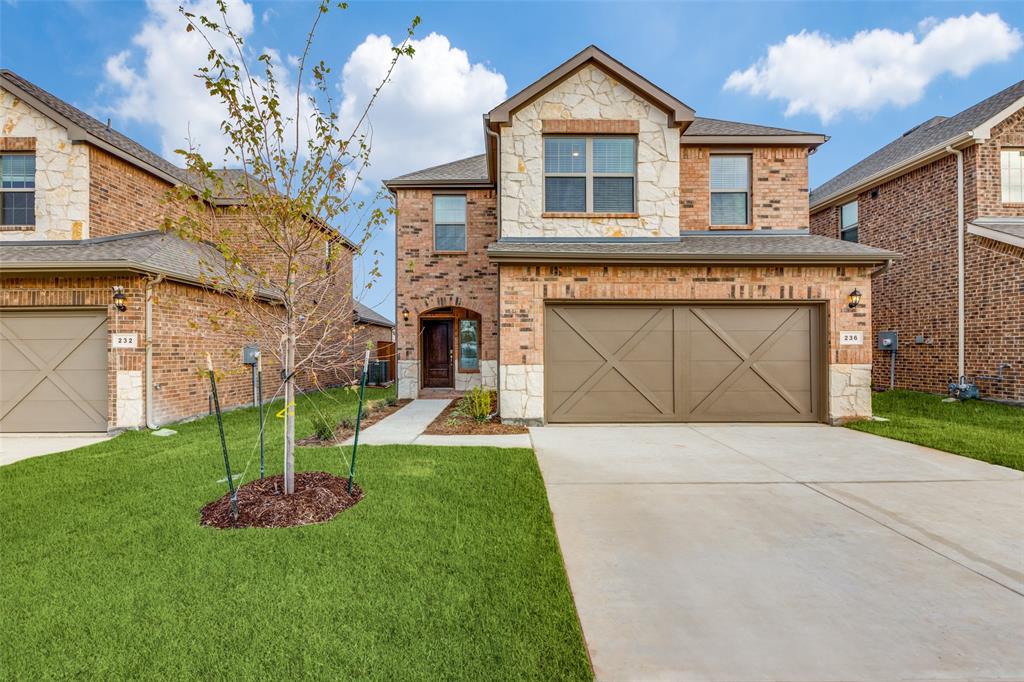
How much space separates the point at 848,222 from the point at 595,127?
10.8m

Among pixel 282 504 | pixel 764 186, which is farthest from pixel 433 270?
pixel 282 504

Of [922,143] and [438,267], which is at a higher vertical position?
[922,143]

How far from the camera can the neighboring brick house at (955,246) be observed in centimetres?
1011

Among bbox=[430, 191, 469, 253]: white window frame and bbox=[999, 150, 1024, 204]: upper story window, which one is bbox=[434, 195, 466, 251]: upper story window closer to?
bbox=[430, 191, 469, 253]: white window frame

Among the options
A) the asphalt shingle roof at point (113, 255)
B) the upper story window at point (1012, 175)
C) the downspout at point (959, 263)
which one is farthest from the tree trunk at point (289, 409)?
the upper story window at point (1012, 175)

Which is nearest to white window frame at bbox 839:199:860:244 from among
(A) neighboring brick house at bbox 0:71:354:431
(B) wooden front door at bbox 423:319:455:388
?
(B) wooden front door at bbox 423:319:455:388

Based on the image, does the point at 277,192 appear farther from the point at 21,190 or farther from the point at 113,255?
the point at 21,190

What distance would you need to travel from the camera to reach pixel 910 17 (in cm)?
1256

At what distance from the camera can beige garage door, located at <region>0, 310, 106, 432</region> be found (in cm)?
823

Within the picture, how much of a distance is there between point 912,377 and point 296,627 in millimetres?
15780

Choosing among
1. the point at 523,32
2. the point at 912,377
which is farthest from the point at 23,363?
the point at 912,377

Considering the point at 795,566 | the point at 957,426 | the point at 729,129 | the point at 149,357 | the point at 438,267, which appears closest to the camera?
the point at 795,566

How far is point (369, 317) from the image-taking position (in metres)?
18.1

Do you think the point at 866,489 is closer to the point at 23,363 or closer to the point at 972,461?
the point at 972,461
